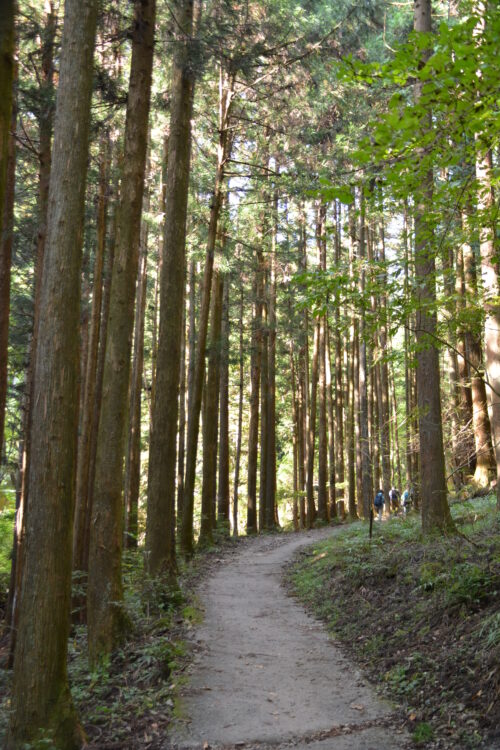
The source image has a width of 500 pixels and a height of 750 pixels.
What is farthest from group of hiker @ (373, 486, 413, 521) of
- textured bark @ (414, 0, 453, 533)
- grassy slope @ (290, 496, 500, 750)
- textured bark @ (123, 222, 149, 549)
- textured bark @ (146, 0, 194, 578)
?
textured bark @ (146, 0, 194, 578)

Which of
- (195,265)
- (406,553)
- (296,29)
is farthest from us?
(195,265)

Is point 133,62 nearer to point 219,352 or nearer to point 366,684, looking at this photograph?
point 366,684

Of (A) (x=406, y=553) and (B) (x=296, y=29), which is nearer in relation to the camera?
(A) (x=406, y=553)

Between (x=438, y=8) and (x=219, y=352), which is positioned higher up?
(x=438, y=8)

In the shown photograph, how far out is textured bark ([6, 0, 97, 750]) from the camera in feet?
16.9

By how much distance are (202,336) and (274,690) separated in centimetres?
947

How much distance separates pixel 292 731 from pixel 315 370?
19.9 metres

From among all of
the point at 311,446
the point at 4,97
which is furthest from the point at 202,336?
the point at 311,446

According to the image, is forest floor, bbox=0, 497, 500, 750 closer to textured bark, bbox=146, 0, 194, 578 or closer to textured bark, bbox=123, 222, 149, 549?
textured bark, bbox=146, 0, 194, 578

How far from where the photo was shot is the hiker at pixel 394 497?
23.5 meters

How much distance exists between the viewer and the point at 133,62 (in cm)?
784

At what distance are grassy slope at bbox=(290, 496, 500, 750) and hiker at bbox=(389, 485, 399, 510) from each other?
1224 cm

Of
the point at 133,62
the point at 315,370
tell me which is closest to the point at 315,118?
the point at 315,370

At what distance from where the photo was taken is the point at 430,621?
680 cm
